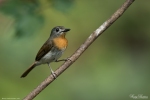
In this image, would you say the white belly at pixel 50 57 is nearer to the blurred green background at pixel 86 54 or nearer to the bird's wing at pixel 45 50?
the bird's wing at pixel 45 50

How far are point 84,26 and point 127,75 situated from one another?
49.2 inches

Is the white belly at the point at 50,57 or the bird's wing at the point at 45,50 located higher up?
the bird's wing at the point at 45,50

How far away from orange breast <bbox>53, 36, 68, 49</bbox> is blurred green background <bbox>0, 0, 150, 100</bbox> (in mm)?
242

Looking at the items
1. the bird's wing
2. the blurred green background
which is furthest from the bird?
the blurred green background

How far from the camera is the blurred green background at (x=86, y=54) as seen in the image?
13.1 ft

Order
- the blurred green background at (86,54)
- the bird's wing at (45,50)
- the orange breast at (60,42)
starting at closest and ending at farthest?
the blurred green background at (86,54) < the orange breast at (60,42) < the bird's wing at (45,50)

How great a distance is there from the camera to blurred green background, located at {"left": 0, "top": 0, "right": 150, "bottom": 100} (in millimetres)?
4008

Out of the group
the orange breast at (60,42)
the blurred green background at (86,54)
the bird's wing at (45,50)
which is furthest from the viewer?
the bird's wing at (45,50)

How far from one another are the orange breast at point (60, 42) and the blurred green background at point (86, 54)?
242 mm

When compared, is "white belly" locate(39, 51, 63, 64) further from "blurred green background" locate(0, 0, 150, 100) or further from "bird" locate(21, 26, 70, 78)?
"blurred green background" locate(0, 0, 150, 100)

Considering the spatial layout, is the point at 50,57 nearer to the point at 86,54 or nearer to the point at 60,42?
the point at 60,42

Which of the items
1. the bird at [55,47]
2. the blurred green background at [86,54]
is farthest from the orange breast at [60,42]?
the blurred green background at [86,54]

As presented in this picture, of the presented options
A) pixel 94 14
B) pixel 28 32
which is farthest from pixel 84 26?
pixel 28 32

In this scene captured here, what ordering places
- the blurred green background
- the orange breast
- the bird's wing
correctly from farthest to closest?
the bird's wing → the orange breast → the blurred green background
